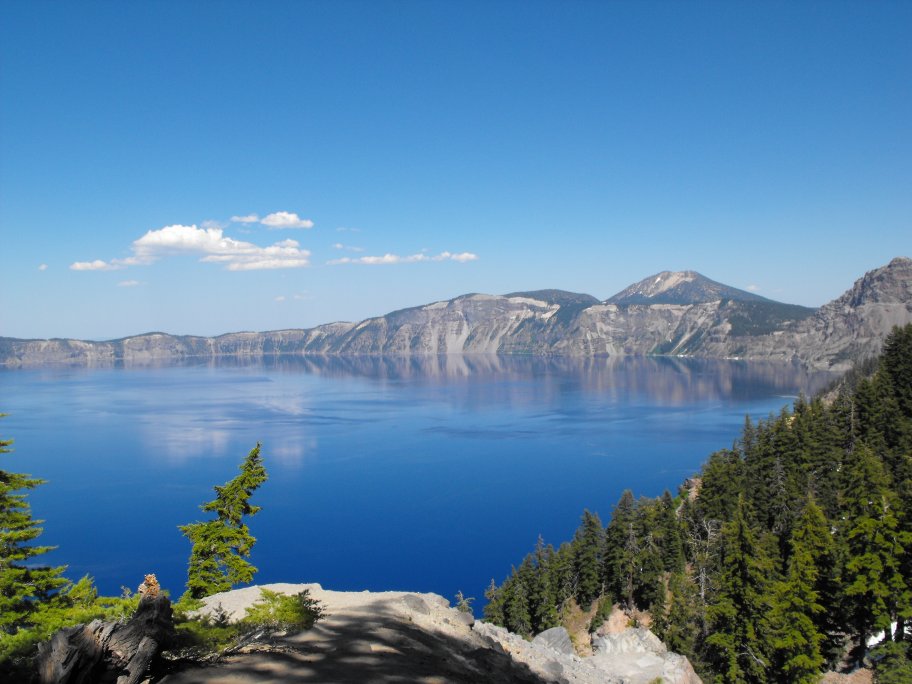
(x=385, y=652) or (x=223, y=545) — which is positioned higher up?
(x=385, y=652)

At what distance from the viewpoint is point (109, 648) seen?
9.38 metres

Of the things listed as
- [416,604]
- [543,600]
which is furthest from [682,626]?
[416,604]

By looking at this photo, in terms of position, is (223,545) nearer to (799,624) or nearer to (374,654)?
(374,654)

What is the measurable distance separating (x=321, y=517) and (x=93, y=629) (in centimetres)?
7982

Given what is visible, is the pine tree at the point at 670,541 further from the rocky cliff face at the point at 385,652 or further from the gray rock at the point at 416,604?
the gray rock at the point at 416,604

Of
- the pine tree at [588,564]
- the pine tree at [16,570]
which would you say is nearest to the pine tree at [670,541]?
the pine tree at [588,564]

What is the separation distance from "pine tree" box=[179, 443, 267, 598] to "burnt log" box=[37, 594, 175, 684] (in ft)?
48.5

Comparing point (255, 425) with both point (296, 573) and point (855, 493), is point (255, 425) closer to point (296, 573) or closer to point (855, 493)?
point (296, 573)

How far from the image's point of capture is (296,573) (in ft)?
214

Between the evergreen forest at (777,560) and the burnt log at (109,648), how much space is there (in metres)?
27.6

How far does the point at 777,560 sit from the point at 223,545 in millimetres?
34469

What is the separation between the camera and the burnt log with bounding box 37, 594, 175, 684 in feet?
28.2

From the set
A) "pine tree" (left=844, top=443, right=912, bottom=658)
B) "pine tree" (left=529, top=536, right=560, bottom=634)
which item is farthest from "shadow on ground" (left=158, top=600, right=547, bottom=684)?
"pine tree" (left=529, top=536, right=560, bottom=634)

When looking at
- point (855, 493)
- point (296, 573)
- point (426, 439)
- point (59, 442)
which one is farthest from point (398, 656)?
point (59, 442)
